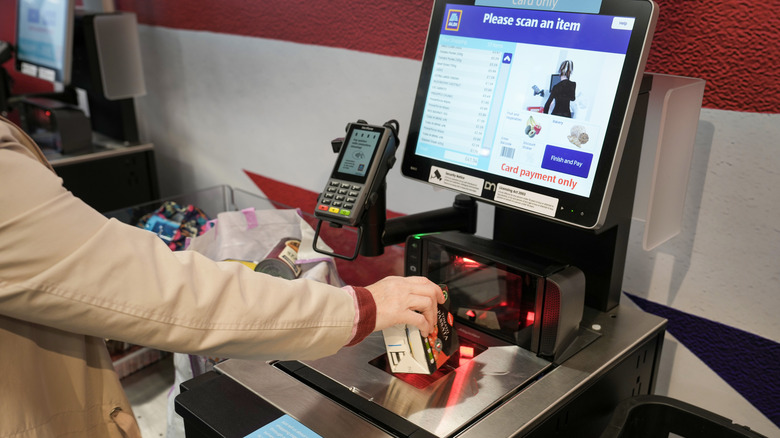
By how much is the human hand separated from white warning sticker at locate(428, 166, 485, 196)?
213 mm

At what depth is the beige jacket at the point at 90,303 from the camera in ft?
2.30

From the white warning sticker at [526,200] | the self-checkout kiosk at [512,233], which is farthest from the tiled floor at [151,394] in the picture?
the white warning sticker at [526,200]

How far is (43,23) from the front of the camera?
240 centimetres

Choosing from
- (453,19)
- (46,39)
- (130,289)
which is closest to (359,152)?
(453,19)

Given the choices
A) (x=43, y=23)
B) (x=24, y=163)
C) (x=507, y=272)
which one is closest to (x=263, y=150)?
(x=43, y=23)

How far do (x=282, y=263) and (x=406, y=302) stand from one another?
0.64m

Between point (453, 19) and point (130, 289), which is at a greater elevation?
point (453, 19)

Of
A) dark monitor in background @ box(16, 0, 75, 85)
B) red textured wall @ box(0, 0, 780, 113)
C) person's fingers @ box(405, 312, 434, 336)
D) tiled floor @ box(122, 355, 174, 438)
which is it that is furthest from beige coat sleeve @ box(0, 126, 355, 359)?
dark monitor in background @ box(16, 0, 75, 85)

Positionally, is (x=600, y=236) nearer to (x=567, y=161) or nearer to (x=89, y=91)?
(x=567, y=161)

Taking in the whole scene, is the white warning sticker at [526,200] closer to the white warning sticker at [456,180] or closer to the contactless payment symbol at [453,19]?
the white warning sticker at [456,180]

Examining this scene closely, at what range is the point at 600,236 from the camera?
1114 millimetres

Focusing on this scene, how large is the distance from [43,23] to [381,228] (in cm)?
193

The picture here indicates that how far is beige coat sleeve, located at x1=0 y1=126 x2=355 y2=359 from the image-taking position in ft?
2.29

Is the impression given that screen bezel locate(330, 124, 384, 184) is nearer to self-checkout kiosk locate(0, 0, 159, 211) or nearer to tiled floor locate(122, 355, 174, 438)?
tiled floor locate(122, 355, 174, 438)
